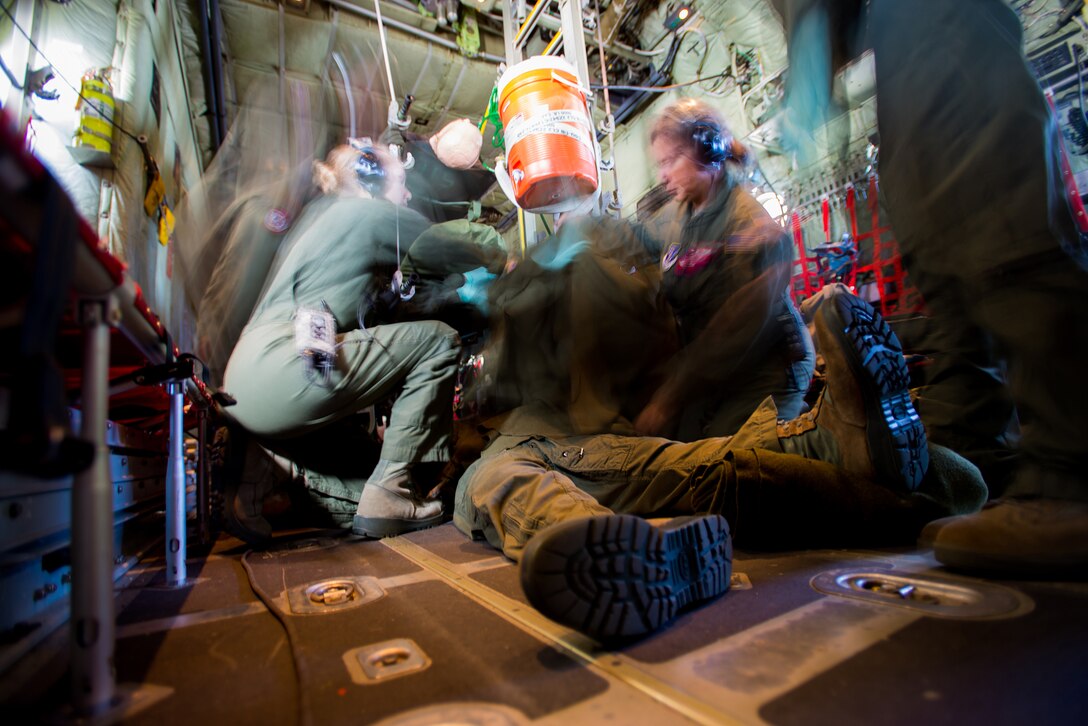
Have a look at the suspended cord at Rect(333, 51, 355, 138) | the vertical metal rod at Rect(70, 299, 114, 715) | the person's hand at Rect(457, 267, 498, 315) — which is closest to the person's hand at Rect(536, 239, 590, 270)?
the person's hand at Rect(457, 267, 498, 315)

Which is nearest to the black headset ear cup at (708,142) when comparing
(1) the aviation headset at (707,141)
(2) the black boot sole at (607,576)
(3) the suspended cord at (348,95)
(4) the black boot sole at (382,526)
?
(1) the aviation headset at (707,141)

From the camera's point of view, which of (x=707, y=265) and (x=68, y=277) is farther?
(x=707, y=265)

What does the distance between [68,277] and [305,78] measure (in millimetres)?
4502

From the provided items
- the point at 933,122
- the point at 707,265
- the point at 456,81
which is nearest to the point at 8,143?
the point at 933,122

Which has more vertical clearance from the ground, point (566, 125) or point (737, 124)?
point (737, 124)

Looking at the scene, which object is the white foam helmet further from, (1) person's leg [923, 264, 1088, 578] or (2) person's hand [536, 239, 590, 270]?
(1) person's leg [923, 264, 1088, 578]

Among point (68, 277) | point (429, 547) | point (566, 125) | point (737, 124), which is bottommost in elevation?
point (429, 547)

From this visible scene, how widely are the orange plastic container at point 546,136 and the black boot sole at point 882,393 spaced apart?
1147 millimetres

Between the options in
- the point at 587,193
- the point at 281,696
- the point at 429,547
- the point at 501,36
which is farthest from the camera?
the point at 501,36

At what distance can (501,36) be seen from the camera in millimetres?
4023

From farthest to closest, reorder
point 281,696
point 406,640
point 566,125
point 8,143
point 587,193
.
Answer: point 587,193
point 566,125
point 406,640
point 281,696
point 8,143

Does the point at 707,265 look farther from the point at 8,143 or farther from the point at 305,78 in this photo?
the point at 305,78

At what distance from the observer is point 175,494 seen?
1.30m

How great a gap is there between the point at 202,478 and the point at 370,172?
1.49 m
